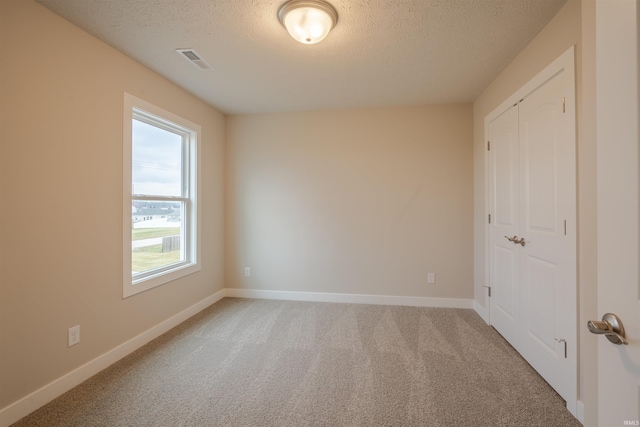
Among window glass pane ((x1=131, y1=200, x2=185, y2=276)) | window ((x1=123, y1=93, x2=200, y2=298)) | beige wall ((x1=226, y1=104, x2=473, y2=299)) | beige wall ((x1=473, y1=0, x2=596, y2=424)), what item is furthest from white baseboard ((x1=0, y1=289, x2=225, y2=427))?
beige wall ((x1=473, y1=0, x2=596, y2=424))

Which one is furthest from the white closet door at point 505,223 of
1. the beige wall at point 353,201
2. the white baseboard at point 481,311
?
the beige wall at point 353,201

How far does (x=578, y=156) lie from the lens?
156 centimetres

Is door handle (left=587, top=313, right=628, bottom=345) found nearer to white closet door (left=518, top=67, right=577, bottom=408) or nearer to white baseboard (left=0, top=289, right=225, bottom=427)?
white closet door (left=518, top=67, right=577, bottom=408)

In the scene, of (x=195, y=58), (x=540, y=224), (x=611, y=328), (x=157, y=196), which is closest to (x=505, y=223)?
(x=540, y=224)

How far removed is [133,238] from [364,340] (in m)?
2.33

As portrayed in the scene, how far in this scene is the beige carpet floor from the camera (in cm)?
158

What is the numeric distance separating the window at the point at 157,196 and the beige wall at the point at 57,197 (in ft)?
0.29

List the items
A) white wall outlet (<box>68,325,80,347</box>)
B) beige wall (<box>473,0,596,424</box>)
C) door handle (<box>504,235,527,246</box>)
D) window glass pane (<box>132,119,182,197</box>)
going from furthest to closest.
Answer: window glass pane (<box>132,119,182,197</box>), door handle (<box>504,235,527,246</box>), white wall outlet (<box>68,325,80,347</box>), beige wall (<box>473,0,596,424</box>)

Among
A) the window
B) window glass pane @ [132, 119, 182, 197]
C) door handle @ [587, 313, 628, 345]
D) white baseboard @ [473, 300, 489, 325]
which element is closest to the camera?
door handle @ [587, 313, 628, 345]

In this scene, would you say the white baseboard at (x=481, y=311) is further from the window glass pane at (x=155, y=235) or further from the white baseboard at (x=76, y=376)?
the window glass pane at (x=155, y=235)

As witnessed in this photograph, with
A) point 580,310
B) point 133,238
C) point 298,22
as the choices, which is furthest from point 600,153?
point 133,238

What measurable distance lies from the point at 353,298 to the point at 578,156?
8.76 ft

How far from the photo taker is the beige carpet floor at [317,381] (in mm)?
1581

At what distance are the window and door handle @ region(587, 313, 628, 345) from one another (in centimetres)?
280
